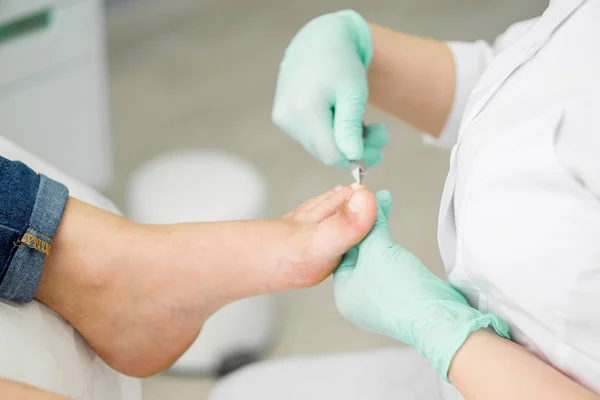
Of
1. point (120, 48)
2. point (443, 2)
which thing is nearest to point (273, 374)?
point (120, 48)

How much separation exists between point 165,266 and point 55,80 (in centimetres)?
92

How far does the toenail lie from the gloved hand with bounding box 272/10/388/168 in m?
0.08

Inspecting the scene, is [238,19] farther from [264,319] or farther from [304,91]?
[304,91]

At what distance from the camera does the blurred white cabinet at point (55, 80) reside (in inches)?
58.3

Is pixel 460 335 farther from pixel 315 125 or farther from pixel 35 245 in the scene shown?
pixel 35 245

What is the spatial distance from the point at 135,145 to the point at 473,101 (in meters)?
1.46

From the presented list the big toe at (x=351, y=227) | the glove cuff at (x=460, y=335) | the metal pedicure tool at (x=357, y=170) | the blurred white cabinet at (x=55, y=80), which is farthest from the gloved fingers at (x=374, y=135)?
the blurred white cabinet at (x=55, y=80)

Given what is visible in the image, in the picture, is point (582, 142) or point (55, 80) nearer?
point (582, 142)

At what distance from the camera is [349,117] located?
892 millimetres

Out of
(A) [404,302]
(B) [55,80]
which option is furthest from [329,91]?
(B) [55,80]

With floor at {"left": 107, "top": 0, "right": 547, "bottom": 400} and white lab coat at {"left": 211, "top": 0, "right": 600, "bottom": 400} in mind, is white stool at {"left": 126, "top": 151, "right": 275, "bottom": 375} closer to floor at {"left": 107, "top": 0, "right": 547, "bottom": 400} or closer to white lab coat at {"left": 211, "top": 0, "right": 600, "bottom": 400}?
floor at {"left": 107, "top": 0, "right": 547, "bottom": 400}

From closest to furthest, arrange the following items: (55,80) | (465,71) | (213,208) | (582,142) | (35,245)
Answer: (582,142)
(35,245)
(465,71)
(213,208)
(55,80)

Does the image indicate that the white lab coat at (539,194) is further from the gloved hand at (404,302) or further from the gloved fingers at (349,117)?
the gloved fingers at (349,117)

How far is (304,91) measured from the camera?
35.8 inches
